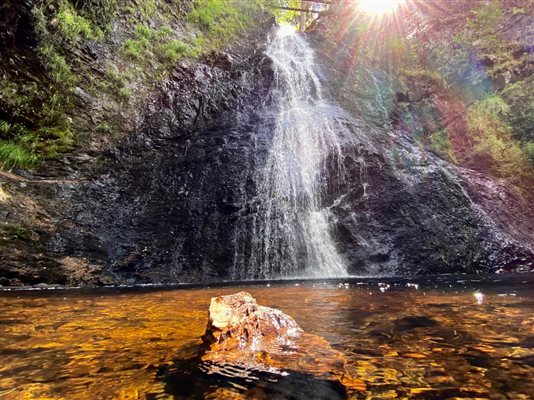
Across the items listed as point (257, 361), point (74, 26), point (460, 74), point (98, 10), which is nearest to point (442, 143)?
point (460, 74)

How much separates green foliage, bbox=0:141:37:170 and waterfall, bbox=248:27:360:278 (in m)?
5.05

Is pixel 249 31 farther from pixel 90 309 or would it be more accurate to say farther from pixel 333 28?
pixel 90 309

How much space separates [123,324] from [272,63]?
1212 centimetres

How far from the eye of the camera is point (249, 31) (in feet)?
54.3

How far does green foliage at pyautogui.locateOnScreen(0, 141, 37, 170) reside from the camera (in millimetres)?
7791

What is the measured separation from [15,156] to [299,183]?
6.41m

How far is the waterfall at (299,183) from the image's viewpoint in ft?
27.6

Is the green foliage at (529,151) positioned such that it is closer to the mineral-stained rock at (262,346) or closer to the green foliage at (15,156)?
the mineral-stained rock at (262,346)

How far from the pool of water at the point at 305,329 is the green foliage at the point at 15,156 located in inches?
153

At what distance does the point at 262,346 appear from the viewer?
266 cm

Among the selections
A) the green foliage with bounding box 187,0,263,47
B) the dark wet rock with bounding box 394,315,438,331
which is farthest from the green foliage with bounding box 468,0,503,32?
the dark wet rock with bounding box 394,315,438,331

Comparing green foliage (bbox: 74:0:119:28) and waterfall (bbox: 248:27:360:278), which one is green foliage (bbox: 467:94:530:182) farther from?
green foliage (bbox: 74:0:119:28)

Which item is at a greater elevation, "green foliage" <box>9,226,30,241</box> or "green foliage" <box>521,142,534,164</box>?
"green foliage" <box>521,142,534,164</box>

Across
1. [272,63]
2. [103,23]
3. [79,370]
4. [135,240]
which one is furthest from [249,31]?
[79,370]
